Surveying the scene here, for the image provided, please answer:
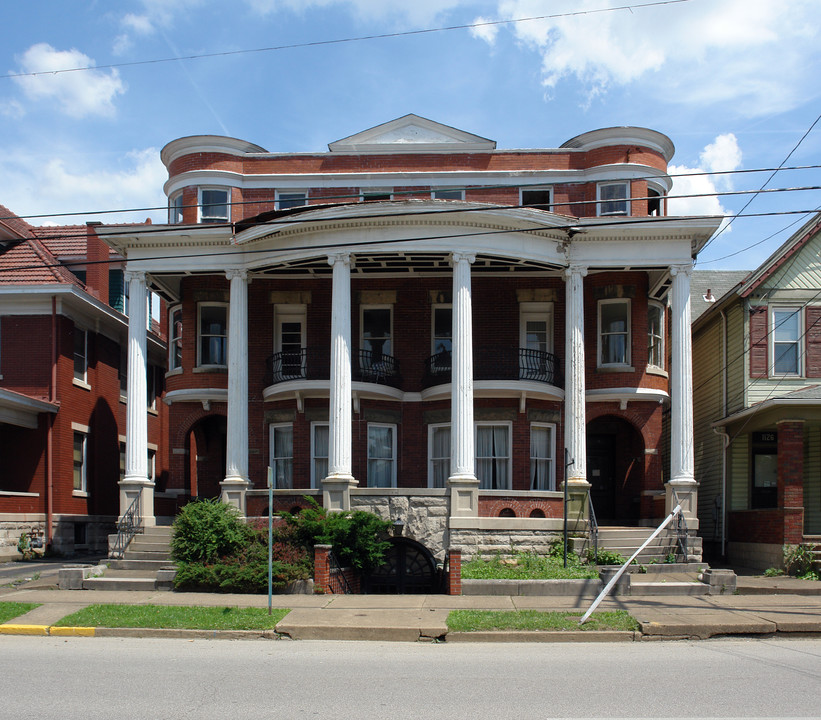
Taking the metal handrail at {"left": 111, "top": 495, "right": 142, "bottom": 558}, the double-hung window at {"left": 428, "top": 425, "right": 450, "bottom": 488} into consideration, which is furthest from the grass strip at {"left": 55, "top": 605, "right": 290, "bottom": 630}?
the double-hung window at {"left": 428, "top": 425, "right": 450, "bottom": 488}

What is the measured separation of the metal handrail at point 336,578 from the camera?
1805 cm

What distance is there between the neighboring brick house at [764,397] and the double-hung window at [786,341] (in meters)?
0.03

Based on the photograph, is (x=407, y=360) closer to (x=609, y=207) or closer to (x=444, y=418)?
(x=444, y=418)

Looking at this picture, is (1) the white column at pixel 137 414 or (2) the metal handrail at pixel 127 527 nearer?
(2) the metal handrail at pixel 127 527

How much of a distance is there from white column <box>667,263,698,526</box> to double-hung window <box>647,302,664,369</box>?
8.92ft

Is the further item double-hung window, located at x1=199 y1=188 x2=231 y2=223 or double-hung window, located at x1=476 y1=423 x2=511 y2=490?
double-hung window, located at x1=199 y1=188 x2=231 y2=223

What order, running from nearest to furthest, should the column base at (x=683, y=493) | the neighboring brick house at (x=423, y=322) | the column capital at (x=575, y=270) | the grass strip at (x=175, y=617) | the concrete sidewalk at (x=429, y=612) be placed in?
the concrete sidewalk at (x=429, y=612) → the grass strip at (x=175, y=617) → the column base at (x=683, y=493) → the neighboring brick house at (x=423, y=322) → the column capital at (x=575, y=270)

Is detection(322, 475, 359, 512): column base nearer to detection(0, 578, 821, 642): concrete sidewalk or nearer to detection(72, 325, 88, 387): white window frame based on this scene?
detection(0, 578, 821, 642): concrete sidewalk

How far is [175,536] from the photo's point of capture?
62.6 feet

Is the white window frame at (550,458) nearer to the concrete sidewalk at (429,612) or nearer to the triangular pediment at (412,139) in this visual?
the concrete sidewalk at (429,612)

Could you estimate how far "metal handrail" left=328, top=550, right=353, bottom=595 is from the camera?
59.2 feet

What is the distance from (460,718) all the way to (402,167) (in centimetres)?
2020

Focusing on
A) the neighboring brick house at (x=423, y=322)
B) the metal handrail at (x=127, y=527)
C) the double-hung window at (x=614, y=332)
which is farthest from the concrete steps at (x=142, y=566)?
the double-hung window at (x=614, y=332)

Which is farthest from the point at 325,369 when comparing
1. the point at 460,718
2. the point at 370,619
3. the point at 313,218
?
the point at 460,718
